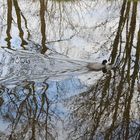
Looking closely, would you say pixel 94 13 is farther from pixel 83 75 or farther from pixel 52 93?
pixel 52 93

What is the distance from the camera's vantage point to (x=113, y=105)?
595 cm

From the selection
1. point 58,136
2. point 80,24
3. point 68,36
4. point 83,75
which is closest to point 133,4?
point 80,24

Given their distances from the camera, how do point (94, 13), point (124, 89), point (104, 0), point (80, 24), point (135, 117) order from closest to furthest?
1. point (135, 117)
2. point (124, 89)
3. point (80, 24)
4. point (94, 13)
5. point (104, 0)

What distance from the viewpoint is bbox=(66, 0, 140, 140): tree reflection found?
5344 millimetres

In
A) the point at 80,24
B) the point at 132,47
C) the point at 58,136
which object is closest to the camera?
the point at 58,136

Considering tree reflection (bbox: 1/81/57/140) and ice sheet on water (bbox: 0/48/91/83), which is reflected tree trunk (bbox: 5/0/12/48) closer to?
ice sheet on water (bbox: 0/48/91/83)

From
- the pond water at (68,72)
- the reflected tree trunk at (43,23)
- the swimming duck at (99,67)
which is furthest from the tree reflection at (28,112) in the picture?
the reflected tree trunk at (43,23)

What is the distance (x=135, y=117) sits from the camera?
5.75m

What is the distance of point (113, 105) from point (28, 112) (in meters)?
1.32

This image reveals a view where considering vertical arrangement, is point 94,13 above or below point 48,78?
above

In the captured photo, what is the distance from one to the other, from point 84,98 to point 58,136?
1074 mm

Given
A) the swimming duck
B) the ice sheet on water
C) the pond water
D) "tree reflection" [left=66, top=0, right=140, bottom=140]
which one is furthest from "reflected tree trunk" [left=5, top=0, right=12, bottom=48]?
"tree reflection" [left=66, top=0, right=140, bottom=140]

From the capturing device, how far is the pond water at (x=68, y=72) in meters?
5.39

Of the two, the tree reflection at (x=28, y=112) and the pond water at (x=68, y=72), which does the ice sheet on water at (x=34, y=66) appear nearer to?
the pond water at (x=68, y=72)
